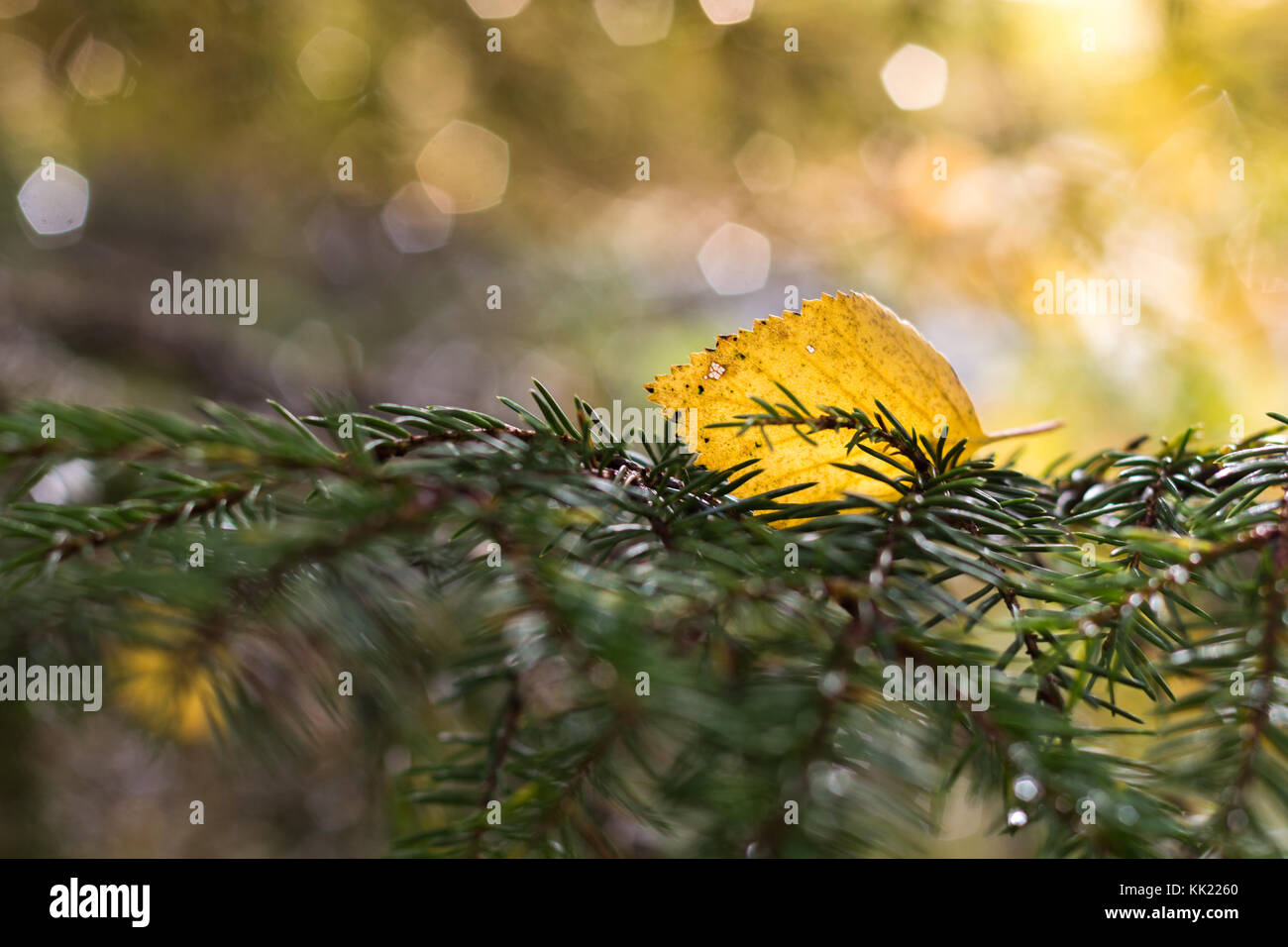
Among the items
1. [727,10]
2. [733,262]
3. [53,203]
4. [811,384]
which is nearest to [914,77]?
[727,10]

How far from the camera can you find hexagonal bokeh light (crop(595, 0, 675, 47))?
122 cm

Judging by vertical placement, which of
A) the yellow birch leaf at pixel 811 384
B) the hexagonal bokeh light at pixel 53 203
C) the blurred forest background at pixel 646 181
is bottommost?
the yellow birch leaf at pixel 811 384

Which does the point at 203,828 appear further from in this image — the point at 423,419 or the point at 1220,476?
the point at 1220,476

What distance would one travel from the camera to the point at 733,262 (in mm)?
1851

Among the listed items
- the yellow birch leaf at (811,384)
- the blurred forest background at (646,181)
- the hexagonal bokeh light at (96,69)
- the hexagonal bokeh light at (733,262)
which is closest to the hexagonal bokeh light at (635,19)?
the blurred forest background at (646,181)

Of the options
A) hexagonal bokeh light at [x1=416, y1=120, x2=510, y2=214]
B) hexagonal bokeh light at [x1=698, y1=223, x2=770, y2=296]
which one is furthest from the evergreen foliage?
hexagonal bokeh light at [x1=698, y1=223, x2=770, y2=296]

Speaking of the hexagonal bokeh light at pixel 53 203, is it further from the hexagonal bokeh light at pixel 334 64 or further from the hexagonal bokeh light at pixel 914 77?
the hexagonal bokeh light at pixel 914 77

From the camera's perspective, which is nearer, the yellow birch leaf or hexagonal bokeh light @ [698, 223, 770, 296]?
the yellow birch leaf

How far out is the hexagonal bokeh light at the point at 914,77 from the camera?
123cm

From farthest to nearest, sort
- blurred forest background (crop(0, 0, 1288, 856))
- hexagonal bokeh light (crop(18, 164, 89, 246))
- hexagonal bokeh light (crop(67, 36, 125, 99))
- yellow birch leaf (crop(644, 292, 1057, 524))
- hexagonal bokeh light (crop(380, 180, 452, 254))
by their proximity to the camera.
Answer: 1. hexagonal bokeh light (crop(380, 180, 452, 254))
2. hexagonal bokeh light (crop(18, 164, 89, 246))
3. hexagonal bokeh light (crop(67, 36, 125, 99))
4. blurred forest background (crop(0, 0, 1288, 856))
5. yellow birch leaf (crop(644, 292, 1057, 524))

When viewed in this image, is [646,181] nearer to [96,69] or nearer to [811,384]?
[96,69]

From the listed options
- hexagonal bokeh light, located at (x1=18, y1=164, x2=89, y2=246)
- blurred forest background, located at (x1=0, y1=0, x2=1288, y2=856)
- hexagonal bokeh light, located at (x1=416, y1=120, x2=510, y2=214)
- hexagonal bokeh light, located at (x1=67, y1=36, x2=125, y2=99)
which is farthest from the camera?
hexagonal bokeh light, located at (x1=18, y1=164, x2=89, y2=246)

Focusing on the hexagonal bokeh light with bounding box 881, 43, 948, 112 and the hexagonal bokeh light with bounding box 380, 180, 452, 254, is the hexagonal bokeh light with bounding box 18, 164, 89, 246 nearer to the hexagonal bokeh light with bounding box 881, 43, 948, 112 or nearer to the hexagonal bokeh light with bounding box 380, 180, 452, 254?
the hexagonal bokeh light with bounding box 380, 180, 452, 254

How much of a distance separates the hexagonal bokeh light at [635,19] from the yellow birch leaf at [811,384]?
100 centimetres
